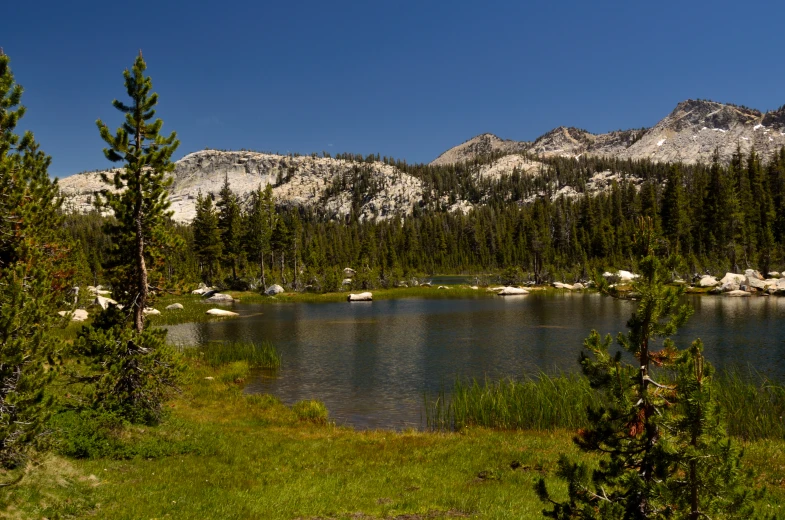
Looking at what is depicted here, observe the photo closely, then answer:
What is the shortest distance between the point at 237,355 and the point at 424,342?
1713cm

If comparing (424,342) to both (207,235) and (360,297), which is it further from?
(207,235)

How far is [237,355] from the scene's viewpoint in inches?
1522

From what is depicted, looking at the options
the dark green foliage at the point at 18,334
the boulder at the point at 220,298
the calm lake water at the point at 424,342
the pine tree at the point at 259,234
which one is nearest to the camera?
the dark green foliage at the point at 18,334

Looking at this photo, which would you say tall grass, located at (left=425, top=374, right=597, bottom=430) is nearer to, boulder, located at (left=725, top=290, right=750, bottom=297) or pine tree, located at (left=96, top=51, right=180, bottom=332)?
pine tree, located at (left=96, top=51, right=180, bottom=332)

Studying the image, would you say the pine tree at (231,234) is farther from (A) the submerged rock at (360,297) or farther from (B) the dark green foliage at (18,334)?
(B) the dark green foliage at (18,334)

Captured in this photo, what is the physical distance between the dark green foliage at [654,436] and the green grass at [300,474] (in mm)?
5829

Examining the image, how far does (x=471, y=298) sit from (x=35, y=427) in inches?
3478

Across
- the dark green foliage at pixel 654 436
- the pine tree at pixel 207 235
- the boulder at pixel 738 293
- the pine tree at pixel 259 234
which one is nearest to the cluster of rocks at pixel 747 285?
the boulder at pixel 738 293

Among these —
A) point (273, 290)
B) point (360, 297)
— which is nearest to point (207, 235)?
point (273, 290)

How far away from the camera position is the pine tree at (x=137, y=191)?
771 inches

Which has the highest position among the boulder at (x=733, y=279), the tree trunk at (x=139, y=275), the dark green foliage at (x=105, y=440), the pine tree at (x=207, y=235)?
the pine tree at (x=207, y=235)

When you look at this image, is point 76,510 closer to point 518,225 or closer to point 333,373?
point 333,373

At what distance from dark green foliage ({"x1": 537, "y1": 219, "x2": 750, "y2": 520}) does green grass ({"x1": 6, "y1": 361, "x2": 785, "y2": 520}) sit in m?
5.83

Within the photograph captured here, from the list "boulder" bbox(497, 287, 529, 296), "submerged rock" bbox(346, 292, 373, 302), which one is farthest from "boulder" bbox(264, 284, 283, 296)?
"boulder" bbox(497, 287, 529, 296)
